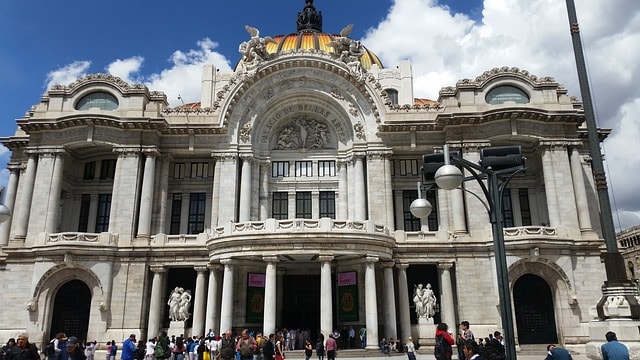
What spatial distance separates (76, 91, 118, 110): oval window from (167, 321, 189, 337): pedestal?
57.6 ft

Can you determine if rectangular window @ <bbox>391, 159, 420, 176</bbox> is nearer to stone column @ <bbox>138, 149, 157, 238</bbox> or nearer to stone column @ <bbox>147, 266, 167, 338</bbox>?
stone column @ <bbox>138, 149, 157, 238</bbox>

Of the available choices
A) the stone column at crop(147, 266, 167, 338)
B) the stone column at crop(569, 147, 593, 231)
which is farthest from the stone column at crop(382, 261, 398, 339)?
the stone column at crop(147, 266, 167, 338)

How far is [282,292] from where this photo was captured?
3762 centimetres

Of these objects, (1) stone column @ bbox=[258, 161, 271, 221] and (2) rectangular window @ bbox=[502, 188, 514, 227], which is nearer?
(2) rectangular window @ bbox=[502, 188, 514, 227]

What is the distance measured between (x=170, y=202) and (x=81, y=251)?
799cm

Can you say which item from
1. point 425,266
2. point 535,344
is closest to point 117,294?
point 425,266

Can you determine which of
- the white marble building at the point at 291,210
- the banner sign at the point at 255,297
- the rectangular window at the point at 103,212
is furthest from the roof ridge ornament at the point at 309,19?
the banner sign at the point at 255,297

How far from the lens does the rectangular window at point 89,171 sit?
4114 cm

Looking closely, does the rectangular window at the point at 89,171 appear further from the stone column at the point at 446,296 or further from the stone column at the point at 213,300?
the stone column at the point at 446,296

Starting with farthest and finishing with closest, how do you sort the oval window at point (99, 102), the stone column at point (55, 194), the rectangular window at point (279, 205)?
the rectangular window at point (279, 205) → the oval window at point (99, 102) → the stone column at point (55, 194)

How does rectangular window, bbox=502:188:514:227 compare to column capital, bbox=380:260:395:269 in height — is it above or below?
above

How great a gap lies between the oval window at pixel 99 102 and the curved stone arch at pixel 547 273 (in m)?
32.6

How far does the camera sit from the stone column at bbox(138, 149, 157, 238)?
121ft

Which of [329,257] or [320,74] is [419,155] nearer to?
[320,74]
